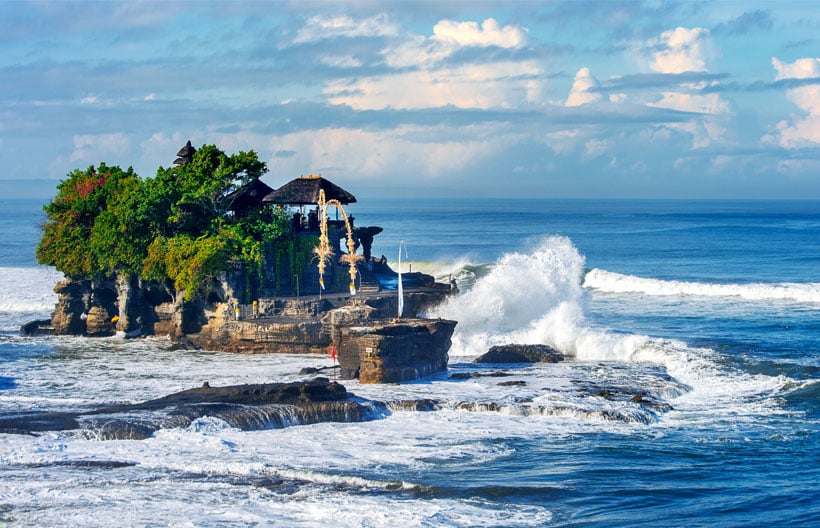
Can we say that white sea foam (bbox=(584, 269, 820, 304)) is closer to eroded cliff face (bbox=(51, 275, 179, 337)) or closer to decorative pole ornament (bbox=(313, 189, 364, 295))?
decorative pole ornament (bbox=(313, 189, 364, 295))

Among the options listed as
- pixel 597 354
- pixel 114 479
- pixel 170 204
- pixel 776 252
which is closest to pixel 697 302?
pixel 597 354

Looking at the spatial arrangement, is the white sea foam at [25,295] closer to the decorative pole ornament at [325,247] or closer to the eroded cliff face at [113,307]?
the eroded cliff face at [113,307]

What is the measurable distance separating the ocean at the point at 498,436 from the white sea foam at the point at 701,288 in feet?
12.0

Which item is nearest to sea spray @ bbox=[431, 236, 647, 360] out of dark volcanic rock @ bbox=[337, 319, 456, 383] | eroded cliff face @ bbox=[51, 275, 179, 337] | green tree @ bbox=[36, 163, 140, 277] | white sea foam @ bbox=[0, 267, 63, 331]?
dark volcanic rock @ bbox=[337, 319, 456, 383]

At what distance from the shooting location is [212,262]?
136 ft

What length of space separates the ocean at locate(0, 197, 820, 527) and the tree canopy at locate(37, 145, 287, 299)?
10.9 feet

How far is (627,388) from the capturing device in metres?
31.6

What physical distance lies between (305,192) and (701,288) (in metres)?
24.8

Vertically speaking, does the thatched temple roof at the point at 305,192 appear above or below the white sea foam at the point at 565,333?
above

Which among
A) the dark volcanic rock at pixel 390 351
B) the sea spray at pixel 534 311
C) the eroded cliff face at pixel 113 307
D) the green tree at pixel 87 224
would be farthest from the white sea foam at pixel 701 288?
the green tree at pixel 87 224

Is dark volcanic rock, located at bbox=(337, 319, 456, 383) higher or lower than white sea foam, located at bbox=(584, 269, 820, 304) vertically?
lower

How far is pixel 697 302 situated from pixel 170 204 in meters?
26.4

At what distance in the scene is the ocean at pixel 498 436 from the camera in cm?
2091

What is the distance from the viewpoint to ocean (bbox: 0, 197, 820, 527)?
823 inches
